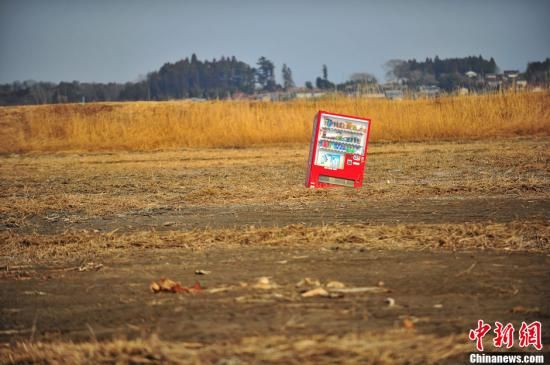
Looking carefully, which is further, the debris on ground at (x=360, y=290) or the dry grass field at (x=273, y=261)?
the debris on ground at (x=360, y=290)

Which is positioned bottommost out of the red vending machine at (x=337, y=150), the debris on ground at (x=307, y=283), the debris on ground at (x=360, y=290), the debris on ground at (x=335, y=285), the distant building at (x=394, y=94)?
the debris on ground at (x=360, y=290)

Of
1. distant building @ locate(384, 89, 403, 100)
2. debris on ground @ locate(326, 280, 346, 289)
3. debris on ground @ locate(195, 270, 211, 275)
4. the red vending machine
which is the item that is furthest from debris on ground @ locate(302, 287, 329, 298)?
distant building @ locate(384, 89, 403, 100)

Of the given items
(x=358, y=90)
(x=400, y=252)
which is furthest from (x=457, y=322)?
(x=358, y=90)

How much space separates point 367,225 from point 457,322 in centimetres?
326

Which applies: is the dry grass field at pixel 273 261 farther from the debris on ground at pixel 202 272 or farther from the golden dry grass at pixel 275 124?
the golden dry grass at pixel 275 124

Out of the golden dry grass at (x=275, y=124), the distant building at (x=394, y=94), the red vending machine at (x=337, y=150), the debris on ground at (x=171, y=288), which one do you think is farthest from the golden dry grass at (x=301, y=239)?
the distant building at (x=394, y=94)

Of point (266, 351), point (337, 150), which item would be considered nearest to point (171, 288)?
point (266, 351)

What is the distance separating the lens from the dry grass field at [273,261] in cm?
492

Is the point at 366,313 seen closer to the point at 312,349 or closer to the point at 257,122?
the point at 312,349

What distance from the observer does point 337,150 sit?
1147cm

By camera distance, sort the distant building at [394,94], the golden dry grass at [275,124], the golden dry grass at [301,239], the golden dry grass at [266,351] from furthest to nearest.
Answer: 1. the distant building at [394,94]
2. the golden dry grass at [275,124]
3. the golden dry grass at [301,239]
4. the golden dry grass at [266,351]

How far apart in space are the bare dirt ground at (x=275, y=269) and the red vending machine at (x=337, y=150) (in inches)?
12.4

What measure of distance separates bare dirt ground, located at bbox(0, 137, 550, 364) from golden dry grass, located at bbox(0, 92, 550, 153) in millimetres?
11397

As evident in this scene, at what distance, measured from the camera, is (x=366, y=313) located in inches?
211
